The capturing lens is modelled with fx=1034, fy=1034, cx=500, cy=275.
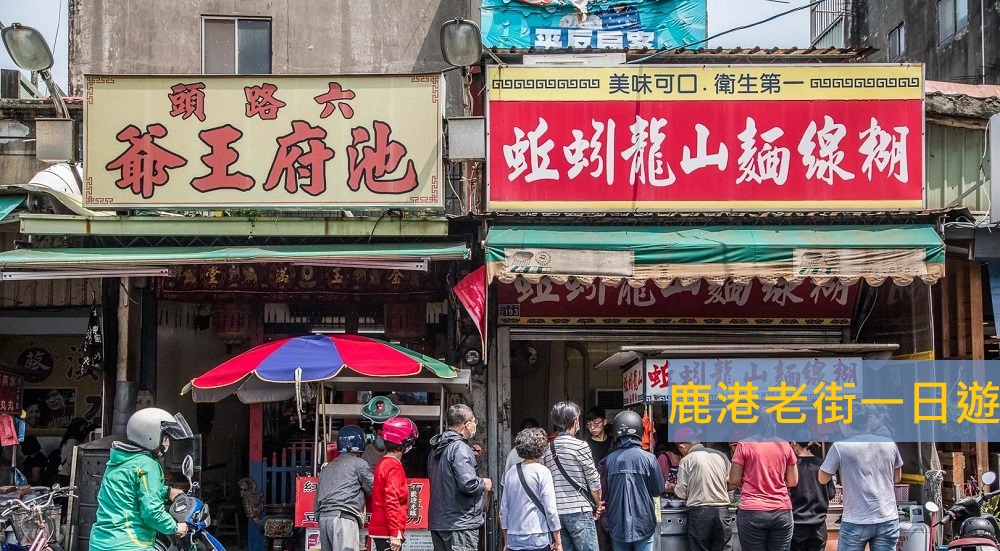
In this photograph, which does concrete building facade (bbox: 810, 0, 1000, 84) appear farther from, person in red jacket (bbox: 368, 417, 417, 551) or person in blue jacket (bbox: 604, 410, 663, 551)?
person in red jacket (bbox: 368, 417, 417, 551)

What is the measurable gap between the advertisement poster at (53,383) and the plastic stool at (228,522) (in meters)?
2.53

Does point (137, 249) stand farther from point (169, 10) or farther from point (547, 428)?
point (547, 428)

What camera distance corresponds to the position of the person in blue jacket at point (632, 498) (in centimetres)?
905

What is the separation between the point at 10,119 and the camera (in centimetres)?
1354

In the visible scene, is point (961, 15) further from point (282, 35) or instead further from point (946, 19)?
point (282, 35)

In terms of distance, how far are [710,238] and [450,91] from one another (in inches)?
211

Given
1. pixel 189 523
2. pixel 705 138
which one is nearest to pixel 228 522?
pixel 189 523

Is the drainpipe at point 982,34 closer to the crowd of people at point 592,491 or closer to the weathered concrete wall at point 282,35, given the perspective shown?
the weathered concrete wall at point 282,35

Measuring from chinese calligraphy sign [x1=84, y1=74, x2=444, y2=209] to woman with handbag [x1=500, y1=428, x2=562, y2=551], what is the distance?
359cm

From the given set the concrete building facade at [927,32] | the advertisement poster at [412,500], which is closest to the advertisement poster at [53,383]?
the advertisement poster at [412,500]

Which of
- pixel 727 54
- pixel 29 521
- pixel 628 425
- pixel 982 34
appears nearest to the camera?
pixel 628 425

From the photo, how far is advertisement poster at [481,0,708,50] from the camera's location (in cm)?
1437

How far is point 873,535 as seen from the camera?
859cm

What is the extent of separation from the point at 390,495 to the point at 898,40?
21.6 metres
